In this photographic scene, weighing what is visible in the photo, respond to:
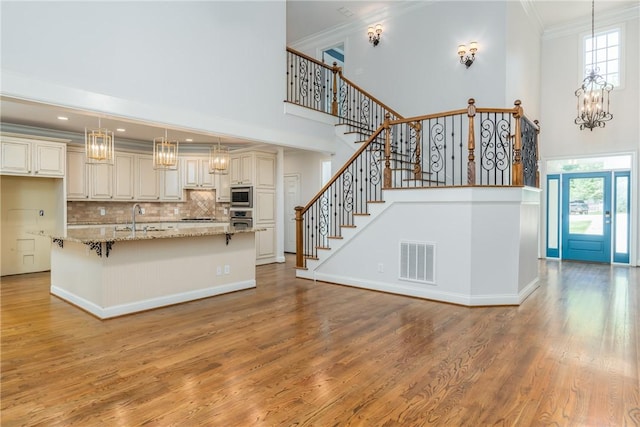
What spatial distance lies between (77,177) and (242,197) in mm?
3259

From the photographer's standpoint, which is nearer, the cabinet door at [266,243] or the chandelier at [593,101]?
the chandelier at [593,101]

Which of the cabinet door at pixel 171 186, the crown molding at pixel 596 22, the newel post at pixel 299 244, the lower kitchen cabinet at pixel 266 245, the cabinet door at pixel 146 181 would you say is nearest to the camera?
the newel post at pixel 299 244

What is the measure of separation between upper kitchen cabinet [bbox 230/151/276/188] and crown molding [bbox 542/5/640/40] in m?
7.13

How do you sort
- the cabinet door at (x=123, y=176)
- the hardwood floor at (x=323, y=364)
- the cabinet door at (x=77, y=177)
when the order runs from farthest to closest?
the cabinet door at (x=123, y=176)
the cabinet door at (x=77, y=177)
the hardwood floor at (x=323, y=364)

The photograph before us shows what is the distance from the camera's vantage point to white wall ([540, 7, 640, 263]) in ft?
25.2

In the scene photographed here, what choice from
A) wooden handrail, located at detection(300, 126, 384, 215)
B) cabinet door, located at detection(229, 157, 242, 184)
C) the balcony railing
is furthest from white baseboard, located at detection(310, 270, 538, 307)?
cabinet door, located at detection(229, 157, 242, 184)

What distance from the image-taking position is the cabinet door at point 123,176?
7824 millimetres

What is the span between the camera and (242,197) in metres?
8.08

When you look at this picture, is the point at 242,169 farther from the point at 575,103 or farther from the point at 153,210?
the point at 575,103

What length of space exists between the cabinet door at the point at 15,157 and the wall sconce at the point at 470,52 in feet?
26.4

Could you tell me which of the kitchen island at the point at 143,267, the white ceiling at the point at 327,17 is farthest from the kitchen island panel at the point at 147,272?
the white ceiling at the point at 327,17

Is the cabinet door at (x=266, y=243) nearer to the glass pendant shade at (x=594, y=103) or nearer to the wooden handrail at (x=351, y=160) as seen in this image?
the wooden handrail at (x=351, y=160)

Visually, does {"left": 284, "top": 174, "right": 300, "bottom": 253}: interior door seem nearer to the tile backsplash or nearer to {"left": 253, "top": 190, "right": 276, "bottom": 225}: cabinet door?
{"left": 253, "top": 190, "right": 276, "bottom": 225}: cabinet door

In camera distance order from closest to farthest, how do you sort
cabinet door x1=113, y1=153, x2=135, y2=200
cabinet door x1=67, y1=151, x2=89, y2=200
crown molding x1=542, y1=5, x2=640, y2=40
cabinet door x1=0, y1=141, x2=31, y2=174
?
cabinet door x1=0, y1=141, x2=31, y2=174 < cabinet door x1=67, y1=151, x2=89, y2=200 < crown molding x1=542, y1=5, x2=640, y2=40 < cabinet door x1=113, y1=153, x2=135, y2=200
